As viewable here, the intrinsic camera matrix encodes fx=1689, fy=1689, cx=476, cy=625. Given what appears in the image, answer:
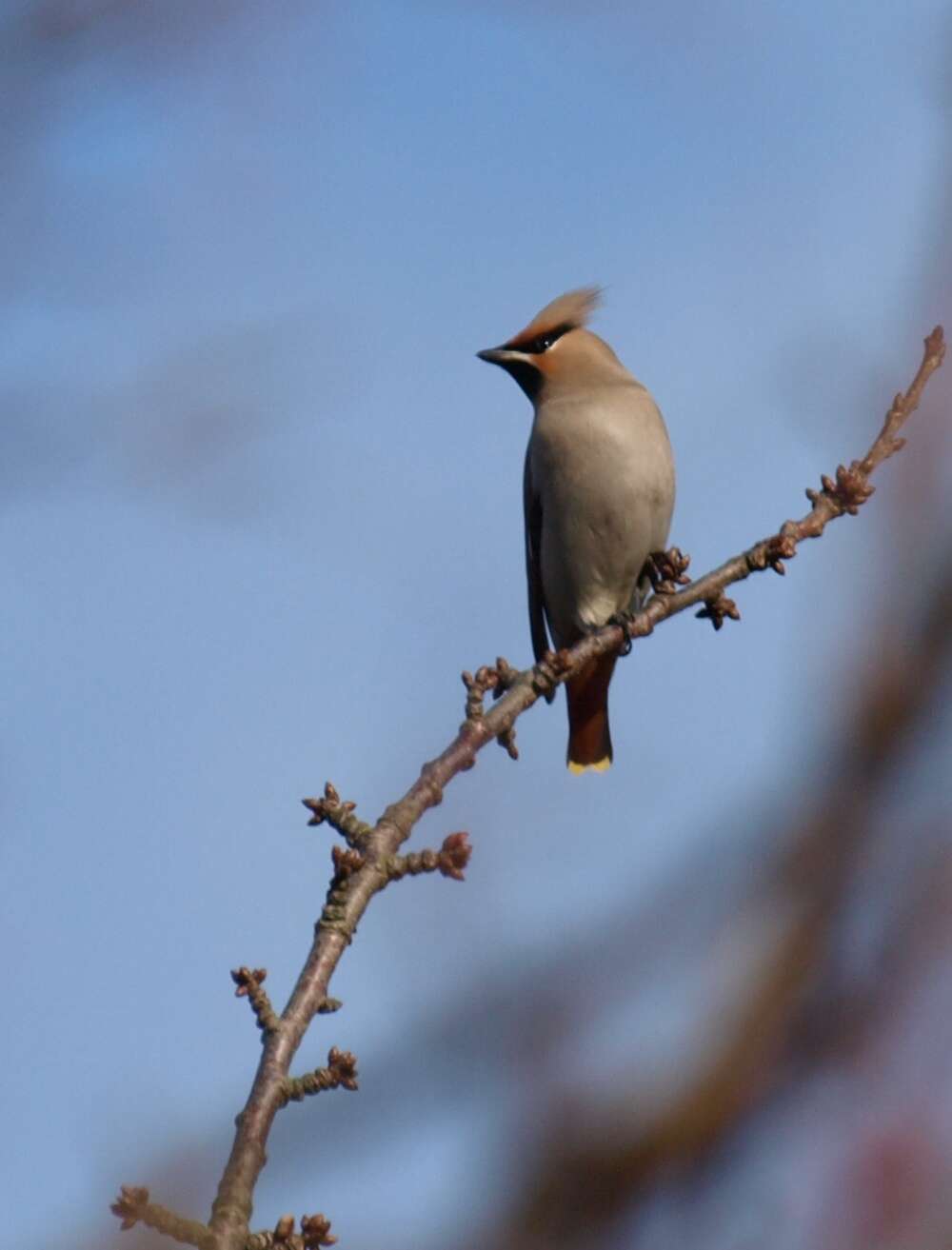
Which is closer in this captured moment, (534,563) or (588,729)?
(534,563)

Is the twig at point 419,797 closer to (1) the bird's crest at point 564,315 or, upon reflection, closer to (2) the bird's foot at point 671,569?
(2) the bird's foot at point 671,569

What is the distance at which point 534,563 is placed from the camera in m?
5.83

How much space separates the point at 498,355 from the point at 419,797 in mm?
4113

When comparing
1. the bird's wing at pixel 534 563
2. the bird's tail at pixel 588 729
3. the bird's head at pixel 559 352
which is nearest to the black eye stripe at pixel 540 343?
the bird's head at pixel 559 352

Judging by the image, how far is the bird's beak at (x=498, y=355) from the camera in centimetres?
614

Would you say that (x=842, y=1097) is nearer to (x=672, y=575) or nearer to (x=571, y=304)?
(x=672, y=575)

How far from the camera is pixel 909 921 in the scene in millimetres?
950

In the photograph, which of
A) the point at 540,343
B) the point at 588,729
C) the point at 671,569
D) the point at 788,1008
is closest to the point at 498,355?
the point at 540,343

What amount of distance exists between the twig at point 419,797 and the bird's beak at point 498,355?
8.27 ft

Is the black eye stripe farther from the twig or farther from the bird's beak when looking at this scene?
the twig

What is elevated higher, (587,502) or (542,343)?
(542,343)

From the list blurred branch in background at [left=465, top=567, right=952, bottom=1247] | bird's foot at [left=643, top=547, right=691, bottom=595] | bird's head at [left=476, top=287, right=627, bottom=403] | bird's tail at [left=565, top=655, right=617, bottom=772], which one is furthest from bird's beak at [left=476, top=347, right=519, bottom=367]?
blurred branch in background at [left=465, top=567, right=952, bottom=1247]

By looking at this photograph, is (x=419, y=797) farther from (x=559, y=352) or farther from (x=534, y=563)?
(x=559, y=352)

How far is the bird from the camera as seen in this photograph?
5434mm
